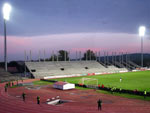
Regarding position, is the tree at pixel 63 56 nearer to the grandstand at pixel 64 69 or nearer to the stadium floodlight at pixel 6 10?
the grandstand at pixel 64 69

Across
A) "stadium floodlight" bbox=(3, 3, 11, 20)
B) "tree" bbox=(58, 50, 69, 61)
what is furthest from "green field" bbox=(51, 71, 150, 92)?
"tree" bbox=(58, 50, 69, 61)

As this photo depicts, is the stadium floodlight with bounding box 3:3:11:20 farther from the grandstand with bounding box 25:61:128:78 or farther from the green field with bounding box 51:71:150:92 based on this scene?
the green field with bounding box 51:71:150:92

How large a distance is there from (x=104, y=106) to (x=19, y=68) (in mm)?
60987

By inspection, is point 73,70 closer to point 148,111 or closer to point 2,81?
point 2,81

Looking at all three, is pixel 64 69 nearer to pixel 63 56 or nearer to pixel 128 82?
pixel 128 82

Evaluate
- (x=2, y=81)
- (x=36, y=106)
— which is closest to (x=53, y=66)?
(x=2, y=81)

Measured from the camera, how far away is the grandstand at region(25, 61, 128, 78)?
61.0 metres

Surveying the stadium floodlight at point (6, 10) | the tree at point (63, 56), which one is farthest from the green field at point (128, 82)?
the tree at point (63, 56)

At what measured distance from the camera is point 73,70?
68562 mm

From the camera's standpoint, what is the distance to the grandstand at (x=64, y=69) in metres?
61.0

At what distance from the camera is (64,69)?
68.2 metres

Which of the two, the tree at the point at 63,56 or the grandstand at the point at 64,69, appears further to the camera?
the tree at the point at 63,56

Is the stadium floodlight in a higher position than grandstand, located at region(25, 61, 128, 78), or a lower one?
higher

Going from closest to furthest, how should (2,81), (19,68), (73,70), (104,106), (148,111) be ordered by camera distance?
(148,111)
(104,106)
(2,81)
(73,70)
(19,68)
